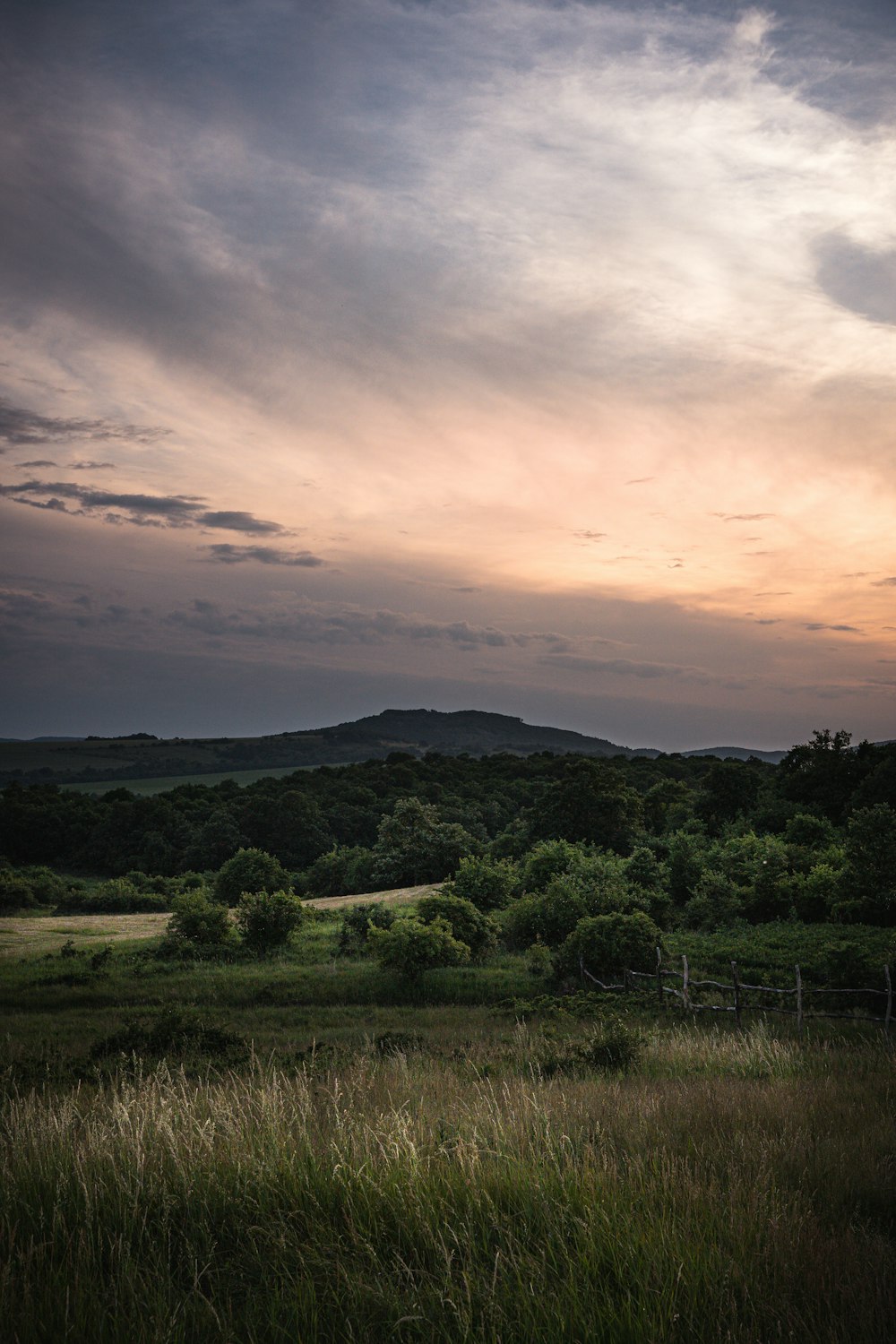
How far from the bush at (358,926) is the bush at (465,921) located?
94.5 inches

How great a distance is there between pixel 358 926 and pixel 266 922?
143 inches

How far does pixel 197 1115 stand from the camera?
235 inches

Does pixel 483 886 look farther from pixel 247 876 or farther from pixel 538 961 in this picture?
pixel 247 876

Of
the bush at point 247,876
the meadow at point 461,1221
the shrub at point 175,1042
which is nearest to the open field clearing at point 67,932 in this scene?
the bush at point 247,876

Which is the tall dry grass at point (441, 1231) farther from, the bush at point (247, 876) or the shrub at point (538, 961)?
the bush at point (247, 876)

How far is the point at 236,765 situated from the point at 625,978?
395 ft

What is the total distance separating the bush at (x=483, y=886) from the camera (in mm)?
33656

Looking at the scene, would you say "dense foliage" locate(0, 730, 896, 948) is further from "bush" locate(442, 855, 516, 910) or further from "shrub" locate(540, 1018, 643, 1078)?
"shrub" locate(540, 1018, 643, 1078)

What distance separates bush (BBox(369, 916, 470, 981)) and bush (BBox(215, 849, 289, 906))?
16.1 m

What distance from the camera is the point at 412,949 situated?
2453 centimetres

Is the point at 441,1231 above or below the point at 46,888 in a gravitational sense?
above

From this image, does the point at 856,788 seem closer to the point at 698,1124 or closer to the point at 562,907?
the point at 562,907

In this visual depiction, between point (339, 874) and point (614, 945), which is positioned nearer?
point (614, 945)

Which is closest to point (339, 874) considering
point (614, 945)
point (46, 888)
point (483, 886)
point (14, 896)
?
point (46, 888)
